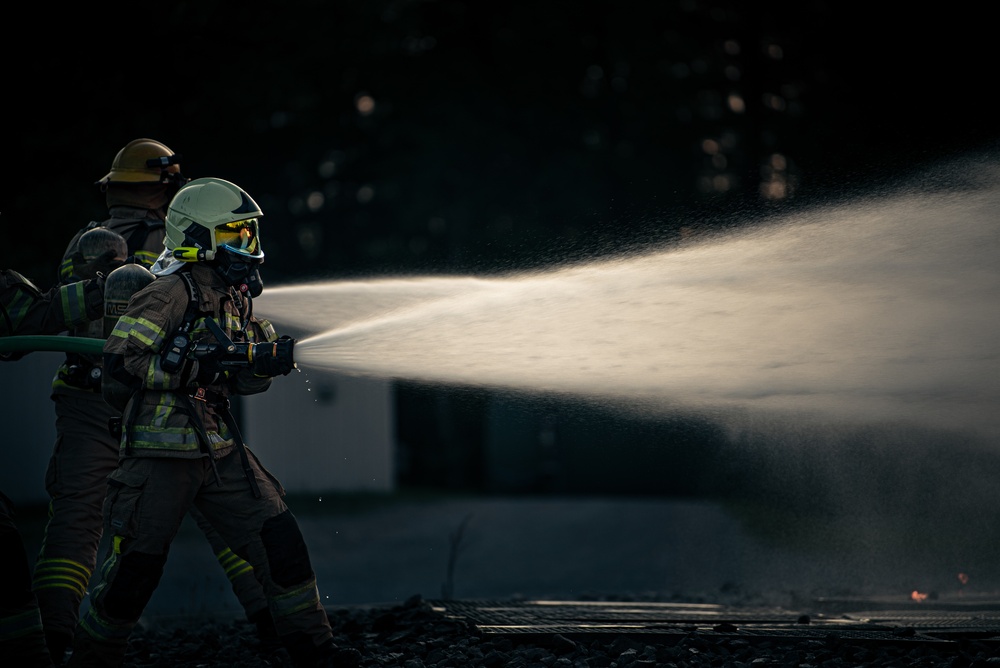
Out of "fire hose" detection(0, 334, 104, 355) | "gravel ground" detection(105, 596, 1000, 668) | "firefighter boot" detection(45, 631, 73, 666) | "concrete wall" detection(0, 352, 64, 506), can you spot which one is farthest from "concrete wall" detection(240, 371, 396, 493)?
"fire hose" detection(0, 334, 104, 355)

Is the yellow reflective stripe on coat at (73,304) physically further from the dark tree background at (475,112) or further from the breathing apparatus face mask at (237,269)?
the dark tree background at (475,112)

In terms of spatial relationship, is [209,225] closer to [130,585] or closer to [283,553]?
[283,553]

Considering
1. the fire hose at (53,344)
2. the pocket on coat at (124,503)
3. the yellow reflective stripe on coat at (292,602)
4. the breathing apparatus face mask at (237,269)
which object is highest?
the breathing apparatus face mask at (237,269)

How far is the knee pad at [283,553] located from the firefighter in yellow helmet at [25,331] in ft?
2.86

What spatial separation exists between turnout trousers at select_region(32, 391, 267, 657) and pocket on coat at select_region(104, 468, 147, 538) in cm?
85

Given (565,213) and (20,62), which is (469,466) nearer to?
(565,213)

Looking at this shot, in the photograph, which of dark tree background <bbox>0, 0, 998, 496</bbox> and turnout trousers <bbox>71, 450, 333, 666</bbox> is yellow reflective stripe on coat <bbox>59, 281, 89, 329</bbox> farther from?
dark tree background <bbox>0, 0, 998, 496</bbox>

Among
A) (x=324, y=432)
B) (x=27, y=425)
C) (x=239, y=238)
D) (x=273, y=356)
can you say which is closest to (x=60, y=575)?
(x=273, y=356)

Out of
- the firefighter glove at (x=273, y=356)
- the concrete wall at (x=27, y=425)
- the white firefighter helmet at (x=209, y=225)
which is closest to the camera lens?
the firefighter glove at (x=273, y=356)

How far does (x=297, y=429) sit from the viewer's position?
17.6 meters

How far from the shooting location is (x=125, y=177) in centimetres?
688

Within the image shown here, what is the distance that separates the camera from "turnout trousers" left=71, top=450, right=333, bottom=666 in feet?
17.1

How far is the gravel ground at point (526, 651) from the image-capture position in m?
5.90

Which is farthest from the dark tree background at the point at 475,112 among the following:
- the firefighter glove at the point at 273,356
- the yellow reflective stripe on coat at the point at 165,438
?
the yellow reflective stripe on coat at the point at 165,438
